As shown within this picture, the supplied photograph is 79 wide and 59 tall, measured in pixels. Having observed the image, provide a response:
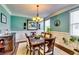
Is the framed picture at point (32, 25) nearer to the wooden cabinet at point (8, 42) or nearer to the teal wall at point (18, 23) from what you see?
the teal wall at point (18, 23)

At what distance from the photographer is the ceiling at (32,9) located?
5.63 feet

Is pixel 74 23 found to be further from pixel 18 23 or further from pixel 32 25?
pixel 18 23

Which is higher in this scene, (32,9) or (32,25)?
(32,9)

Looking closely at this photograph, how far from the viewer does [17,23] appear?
6.02 ft

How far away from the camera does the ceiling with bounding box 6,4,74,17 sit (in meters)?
1.72

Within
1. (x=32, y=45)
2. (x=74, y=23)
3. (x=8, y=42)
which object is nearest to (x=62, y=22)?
(x=74, y=23)

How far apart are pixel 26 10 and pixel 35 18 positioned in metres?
0.24

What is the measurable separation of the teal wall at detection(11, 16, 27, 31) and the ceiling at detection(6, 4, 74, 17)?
3.9 inches

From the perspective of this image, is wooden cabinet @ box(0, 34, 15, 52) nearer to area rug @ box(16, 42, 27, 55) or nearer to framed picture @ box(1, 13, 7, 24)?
area rug @ box(16, 42, 27, 55)

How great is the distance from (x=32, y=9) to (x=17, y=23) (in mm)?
418

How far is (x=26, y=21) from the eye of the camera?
188 centimetres

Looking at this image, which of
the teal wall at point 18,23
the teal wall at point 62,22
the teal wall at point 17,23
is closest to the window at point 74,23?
the teal wall at point 62,22

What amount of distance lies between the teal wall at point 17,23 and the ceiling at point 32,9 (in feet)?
0.33
